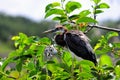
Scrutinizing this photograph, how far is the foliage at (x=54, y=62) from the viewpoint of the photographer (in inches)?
98.8

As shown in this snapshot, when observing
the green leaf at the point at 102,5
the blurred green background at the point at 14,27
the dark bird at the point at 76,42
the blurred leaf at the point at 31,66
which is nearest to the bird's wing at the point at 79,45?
the dark bird at the point at 76,42

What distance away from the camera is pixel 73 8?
2832 millimetres

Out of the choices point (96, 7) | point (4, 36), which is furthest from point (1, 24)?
point (96, 7)

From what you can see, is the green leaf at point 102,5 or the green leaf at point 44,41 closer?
the green leaf at point 44,41

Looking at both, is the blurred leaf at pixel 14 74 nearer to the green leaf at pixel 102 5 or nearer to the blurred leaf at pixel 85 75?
the blurred leaf at pixel 85 75

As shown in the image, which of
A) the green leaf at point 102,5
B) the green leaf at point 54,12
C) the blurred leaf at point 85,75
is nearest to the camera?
the blurred leaf at point 85,75

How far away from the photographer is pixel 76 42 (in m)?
3.12

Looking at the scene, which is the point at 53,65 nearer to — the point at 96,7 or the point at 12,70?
the point at 12,70

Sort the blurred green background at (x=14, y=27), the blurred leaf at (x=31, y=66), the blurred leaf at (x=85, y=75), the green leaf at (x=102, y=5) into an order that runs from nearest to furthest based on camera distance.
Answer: the blurred leaf at (x=85, y=75) < the blurred leaf at (x=31, y=66) < the green leaf at (x=102, y=5) < the blurred green background at (x=14, y=27)

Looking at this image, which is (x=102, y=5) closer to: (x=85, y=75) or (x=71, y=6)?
(x=71, y=6)

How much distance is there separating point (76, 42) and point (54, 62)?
1.80ft

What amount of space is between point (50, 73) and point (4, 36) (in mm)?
33744

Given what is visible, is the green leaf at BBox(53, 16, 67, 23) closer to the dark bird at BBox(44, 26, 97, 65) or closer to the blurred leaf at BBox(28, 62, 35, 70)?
the dark bird at BBox(44, 26, 97, 65)

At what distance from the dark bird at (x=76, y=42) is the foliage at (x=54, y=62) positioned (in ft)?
0.21
